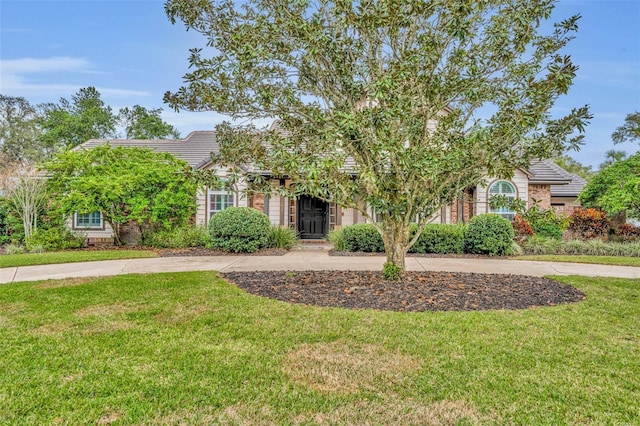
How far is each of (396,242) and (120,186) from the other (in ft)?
29.4

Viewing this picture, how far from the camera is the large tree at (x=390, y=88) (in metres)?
5.31

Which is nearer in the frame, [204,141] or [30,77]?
[204,141]

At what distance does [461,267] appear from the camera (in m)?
8.91

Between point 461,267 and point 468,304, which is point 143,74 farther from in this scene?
point 468,304

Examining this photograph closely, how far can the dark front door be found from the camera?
52.3 feet

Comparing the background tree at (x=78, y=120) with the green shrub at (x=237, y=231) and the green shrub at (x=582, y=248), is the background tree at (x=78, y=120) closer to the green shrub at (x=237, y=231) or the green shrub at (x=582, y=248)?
the green shrub at (x=237, y=231)

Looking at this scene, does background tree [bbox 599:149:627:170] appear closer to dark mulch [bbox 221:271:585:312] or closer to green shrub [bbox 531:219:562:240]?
green shrub [bbox 531:219:562:240]

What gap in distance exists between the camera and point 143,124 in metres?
34.9

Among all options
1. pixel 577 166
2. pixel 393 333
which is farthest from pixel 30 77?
pixel 577 166

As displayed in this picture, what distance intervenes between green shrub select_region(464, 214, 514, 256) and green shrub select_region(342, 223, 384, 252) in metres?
2.80

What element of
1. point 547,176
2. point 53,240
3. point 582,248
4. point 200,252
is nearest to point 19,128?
point 53,240

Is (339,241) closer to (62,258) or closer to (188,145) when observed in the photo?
(62,258)

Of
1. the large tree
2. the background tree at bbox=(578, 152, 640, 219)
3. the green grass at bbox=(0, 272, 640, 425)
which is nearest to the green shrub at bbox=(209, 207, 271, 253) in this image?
the large tree

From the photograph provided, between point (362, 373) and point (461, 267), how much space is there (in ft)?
21.3
